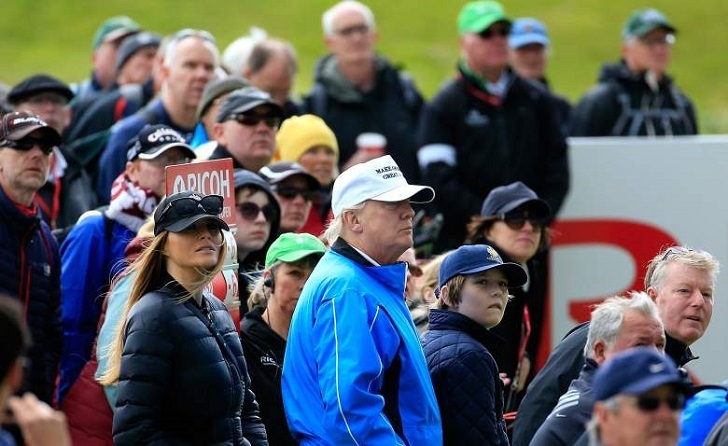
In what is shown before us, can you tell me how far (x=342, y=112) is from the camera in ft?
41.2

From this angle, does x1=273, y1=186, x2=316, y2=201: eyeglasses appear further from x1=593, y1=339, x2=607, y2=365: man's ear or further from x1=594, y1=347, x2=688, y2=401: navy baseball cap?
x1=594, y1=347, x2=688, y2=401: navy baseball cap

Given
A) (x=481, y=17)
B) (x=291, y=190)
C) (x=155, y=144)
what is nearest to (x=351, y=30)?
(x=481, y=17)

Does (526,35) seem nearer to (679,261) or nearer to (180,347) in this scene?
(679,261)

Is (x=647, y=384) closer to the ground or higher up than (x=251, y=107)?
closer to the ground

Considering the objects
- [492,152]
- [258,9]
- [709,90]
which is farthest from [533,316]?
[258,9]

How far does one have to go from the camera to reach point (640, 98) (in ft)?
43.9

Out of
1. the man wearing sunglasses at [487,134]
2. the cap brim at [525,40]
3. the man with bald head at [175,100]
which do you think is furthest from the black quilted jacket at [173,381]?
the cap brim at [525,40]

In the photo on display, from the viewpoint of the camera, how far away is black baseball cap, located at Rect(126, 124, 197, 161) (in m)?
8.64

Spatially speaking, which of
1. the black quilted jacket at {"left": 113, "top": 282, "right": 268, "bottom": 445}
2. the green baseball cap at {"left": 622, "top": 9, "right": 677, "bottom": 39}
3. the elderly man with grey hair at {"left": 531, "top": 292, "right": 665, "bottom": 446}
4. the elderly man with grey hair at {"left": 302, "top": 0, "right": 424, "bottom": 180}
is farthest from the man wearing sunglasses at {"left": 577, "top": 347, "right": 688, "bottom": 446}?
the green baseball cap at {"left": 622, "top": 9, "right": 677, "bottom": 39}

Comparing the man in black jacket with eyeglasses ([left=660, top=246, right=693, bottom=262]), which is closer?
eyeglasses ([left=660, top=246, right=693, bottom=262])

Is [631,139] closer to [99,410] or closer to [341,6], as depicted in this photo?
[341,6]

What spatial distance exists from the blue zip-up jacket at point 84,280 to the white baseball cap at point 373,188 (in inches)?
71.6

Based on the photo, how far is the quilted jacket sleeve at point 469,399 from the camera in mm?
6949

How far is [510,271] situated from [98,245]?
2291 mm
